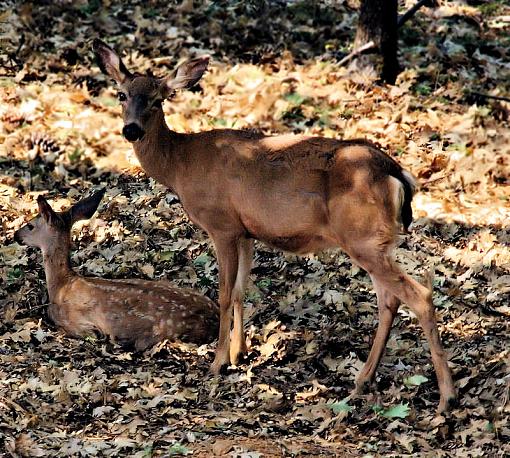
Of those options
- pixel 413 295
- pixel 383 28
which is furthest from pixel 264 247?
pixel 383 28

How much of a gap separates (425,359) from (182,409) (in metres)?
1.98

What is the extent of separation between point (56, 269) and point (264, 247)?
200cm

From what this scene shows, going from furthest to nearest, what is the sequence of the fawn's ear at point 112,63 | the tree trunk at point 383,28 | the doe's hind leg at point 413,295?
1. the tree trunk at point 383,28
2. the fawn's ear at point 112,63
3. the doe's hind leg at point 413,295

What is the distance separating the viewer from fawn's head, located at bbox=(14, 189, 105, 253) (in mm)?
9383

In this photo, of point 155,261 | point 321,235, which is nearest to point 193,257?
point 155,261

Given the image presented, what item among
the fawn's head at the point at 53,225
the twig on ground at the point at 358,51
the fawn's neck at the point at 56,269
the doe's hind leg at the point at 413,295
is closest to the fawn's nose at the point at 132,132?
the fawn's head at the point at 53,225

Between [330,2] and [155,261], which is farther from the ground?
[330,2]

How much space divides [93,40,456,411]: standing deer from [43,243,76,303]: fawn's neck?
140 centimetres

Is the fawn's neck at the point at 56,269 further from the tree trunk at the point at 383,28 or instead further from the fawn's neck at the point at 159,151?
the tree trunk at the point at 383,28

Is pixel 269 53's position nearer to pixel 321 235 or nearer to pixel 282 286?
pixel 282 286

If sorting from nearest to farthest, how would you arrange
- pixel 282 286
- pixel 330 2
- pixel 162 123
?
1. pixel 162 123
2. pixel 282 286
3. pixel 330 2

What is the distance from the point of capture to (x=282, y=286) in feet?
30.3

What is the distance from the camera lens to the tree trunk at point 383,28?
504 inches

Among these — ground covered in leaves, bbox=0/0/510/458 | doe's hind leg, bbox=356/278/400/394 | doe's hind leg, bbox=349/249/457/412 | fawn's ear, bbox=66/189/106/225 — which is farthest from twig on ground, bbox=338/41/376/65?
doe's hind leg, bbox=349/249/457/412
